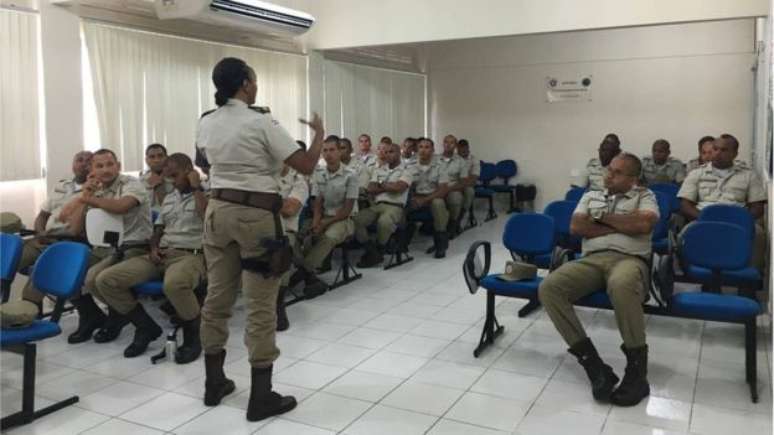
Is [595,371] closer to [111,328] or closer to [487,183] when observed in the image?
[111,328]

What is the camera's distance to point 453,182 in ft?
25.9

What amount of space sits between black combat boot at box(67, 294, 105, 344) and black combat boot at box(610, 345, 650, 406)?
123 inches

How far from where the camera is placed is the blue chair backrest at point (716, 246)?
392 cm

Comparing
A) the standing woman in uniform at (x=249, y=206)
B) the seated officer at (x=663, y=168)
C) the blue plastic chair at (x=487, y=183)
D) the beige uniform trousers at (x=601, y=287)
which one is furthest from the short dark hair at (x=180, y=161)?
the blue plastic chair at (x=487, y=183)

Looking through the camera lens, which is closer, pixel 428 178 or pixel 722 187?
pixel 722 187

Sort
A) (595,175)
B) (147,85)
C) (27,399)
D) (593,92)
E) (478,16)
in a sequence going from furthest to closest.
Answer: (593,92) → (595,175) → (478,16) → (147,85) → (27,399)

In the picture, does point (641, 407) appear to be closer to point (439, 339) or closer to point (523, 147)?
point (439, 339)

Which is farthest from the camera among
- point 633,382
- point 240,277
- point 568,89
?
point 568,89

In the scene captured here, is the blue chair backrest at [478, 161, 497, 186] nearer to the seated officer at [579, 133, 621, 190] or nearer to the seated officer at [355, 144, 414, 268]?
the seated officer at [579, 133, 621, 190]

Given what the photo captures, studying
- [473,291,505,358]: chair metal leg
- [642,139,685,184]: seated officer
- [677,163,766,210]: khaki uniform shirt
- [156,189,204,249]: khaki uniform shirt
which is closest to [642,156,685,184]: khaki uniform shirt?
[642,139,685,184]: seated officer

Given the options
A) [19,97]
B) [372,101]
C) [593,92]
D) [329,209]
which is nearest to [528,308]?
[329,209]

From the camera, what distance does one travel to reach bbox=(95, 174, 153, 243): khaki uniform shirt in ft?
14.0

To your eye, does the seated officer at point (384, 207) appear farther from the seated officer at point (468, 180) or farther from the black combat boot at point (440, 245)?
the seated officer at point (468, 180)

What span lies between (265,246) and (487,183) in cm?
740
